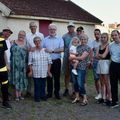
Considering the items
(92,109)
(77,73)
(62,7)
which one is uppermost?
(62,7)

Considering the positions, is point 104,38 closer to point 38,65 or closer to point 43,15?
point 38,65

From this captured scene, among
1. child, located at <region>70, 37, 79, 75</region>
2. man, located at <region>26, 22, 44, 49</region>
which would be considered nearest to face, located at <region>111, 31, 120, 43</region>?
child, located at <region>70, 37, 79, 75</region>

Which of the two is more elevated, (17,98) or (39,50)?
(39,50)

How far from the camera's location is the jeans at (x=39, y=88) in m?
10.6

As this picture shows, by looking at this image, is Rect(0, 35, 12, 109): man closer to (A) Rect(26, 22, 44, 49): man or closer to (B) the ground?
(B) the ground

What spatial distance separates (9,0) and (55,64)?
8438 mm

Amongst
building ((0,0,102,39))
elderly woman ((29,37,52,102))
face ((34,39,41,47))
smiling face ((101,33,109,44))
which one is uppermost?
building ((0,0,102,39))

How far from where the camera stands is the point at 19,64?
1055cm

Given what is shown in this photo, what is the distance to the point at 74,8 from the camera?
2502 centimetres

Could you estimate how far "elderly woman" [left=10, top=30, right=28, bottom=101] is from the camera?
10.5 meters

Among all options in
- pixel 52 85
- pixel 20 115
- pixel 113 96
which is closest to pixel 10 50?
pixel 52 85

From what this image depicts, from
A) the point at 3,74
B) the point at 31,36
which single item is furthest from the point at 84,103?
the point at 31,36

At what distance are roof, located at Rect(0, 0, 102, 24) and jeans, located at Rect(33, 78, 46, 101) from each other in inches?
269

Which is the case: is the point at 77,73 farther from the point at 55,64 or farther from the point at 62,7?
the point at 62,7
